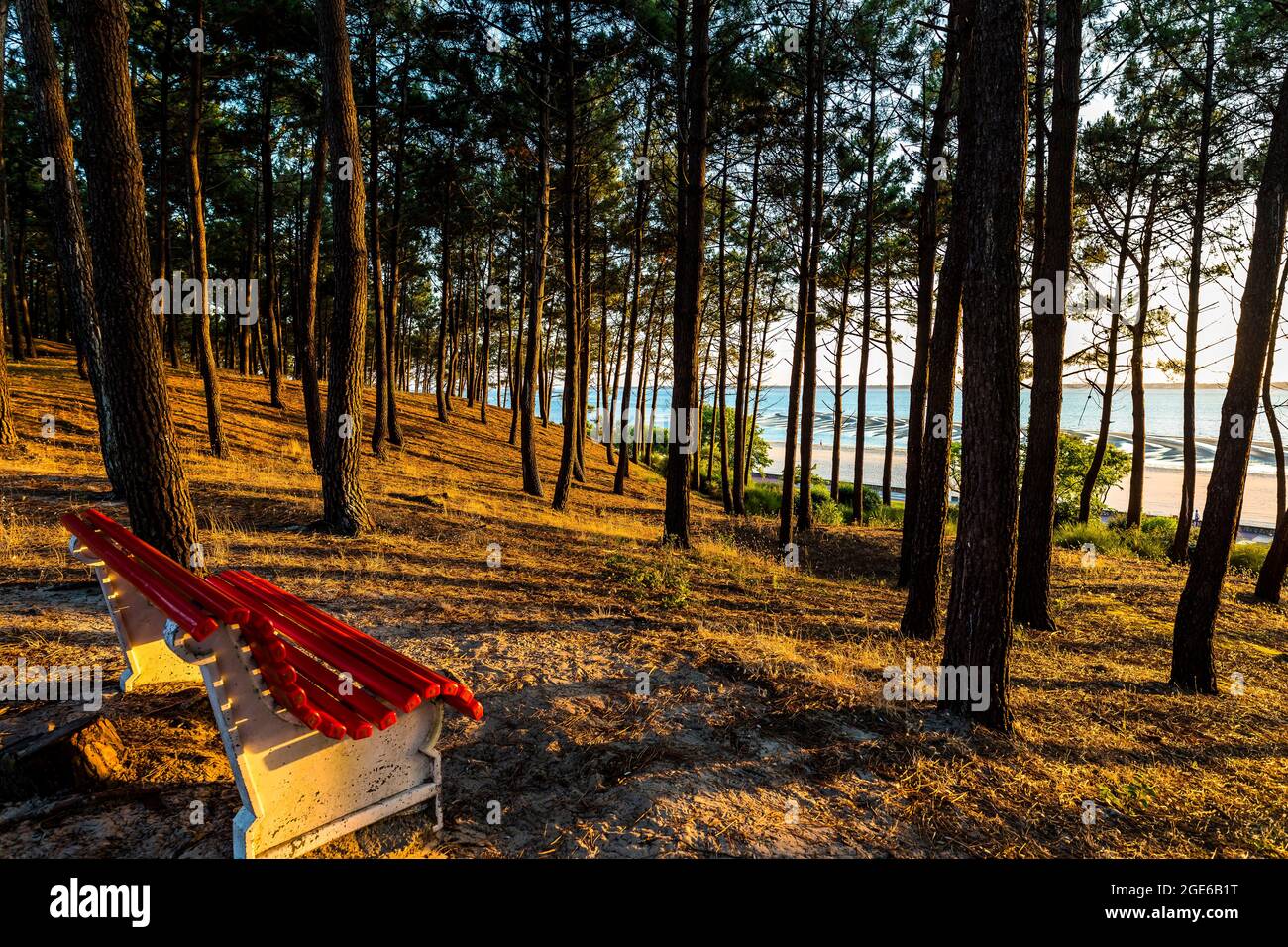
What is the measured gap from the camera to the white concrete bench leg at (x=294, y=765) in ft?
7.97

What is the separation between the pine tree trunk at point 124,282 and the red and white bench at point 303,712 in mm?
2771

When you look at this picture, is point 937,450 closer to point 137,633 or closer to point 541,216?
point 137,633

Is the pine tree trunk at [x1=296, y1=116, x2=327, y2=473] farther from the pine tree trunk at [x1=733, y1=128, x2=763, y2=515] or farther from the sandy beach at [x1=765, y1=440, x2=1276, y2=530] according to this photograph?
the sandy beach at [x1=765, y1=440, x2=1276, y2=530]

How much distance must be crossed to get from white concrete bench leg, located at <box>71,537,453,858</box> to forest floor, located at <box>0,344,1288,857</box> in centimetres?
18

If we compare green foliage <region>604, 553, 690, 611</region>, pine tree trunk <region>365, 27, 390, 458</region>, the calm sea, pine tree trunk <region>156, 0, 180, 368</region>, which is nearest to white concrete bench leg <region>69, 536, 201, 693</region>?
green foliage <region>604, 553, 690, 611</region>

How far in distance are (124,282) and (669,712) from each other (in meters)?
5.92

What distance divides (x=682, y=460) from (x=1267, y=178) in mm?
8012

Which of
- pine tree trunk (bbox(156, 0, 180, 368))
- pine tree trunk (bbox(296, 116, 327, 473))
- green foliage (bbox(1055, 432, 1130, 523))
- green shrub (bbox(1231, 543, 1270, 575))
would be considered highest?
pine tree trunk (bbox(156, 0, 180, 368))

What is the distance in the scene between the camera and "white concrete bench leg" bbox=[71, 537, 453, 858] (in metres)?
2.43

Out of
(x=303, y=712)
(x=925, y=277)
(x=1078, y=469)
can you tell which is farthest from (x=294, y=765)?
(x=1078, y=469)

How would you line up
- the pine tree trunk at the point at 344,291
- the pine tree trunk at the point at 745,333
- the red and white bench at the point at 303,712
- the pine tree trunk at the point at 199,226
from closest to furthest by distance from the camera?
the red and white bench at the point at 303,712, the pine tree trunk at the point at 344,291, the pine tree trunk at the point at 199,226, the pine tree trunk at the point at 745,333

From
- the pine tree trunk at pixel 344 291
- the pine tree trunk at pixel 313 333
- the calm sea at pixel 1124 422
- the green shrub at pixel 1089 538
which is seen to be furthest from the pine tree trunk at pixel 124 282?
the green shrub at pixel 1089 538

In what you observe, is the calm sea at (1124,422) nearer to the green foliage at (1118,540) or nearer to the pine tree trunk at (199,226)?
the green foliage at (1118,540)
